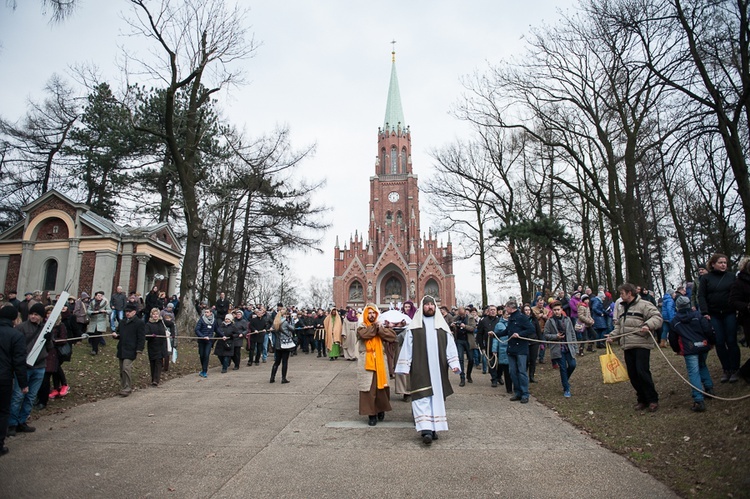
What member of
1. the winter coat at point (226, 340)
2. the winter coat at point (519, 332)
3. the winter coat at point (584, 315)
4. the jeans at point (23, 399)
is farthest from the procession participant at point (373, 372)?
the winter coat at point (226, 340)

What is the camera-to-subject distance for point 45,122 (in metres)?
28.0

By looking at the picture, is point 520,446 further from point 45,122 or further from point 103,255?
point 45,122

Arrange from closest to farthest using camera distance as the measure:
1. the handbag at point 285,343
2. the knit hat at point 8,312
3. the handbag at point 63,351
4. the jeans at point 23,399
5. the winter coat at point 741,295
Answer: the knit hat at point 8,312 < the winter coat at point 741,295 < the jeans at point 23,399 < the handbag at point 63,351 < the handbag at point 285,343

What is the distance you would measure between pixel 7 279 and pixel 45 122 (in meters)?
10.0

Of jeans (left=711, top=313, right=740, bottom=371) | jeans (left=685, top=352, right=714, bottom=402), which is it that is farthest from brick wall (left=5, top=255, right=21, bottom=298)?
jeans (left=711, top=313, right=740, bottom=371)

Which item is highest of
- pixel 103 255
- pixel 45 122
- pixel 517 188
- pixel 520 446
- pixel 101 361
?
pixel 45 122

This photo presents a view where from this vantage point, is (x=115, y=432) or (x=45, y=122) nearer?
(x=115, y=432)

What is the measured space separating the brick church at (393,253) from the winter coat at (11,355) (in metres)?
48.0

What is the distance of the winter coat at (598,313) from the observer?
44.4 feet

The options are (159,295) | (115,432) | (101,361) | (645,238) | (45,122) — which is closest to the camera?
(115,432)

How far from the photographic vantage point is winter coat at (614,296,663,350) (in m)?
6.72

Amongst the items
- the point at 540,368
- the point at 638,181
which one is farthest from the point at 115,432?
the point at 638,181

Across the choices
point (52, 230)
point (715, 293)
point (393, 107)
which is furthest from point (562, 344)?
point (393, 107)

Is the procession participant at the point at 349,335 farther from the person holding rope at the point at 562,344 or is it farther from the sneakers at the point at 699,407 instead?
the sneakers at the point at 699,407
